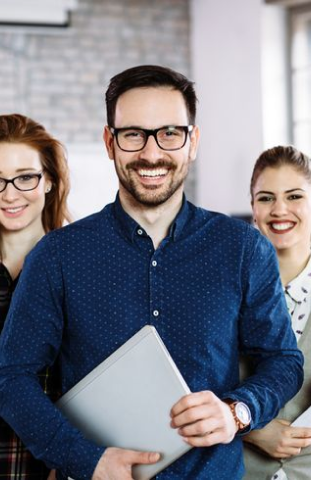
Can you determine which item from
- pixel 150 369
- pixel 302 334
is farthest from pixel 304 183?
pixel 150 369

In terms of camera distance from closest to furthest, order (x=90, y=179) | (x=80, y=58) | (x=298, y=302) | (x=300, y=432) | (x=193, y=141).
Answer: (x=193, y=141) < (x=300, y=432) < (x=298, y=302) < (x=90, y=179) < (x=80, y=58)

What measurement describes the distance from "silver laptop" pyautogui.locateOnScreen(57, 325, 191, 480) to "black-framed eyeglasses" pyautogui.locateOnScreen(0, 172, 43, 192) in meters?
0.74

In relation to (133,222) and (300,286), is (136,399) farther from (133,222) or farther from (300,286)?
(300,286)

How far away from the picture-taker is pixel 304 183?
222 centimetres

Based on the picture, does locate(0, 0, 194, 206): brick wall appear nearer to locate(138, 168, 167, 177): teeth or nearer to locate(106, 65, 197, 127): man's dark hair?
locate(106, 65, 197, 127): man's dark hair

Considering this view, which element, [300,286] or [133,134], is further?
[300,286]

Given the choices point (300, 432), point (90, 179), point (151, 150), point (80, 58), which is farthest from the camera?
point (80, 58)

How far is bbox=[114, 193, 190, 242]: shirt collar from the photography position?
5.67 ft

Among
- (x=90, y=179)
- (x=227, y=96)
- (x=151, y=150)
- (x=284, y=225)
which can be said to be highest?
(x=227, y=96)

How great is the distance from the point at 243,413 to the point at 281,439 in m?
0.34

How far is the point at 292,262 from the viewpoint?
219cm

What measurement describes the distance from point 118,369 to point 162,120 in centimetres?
52

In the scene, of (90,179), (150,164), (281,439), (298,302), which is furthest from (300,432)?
(90,179)

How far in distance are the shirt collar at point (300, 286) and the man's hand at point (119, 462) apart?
0.69m
